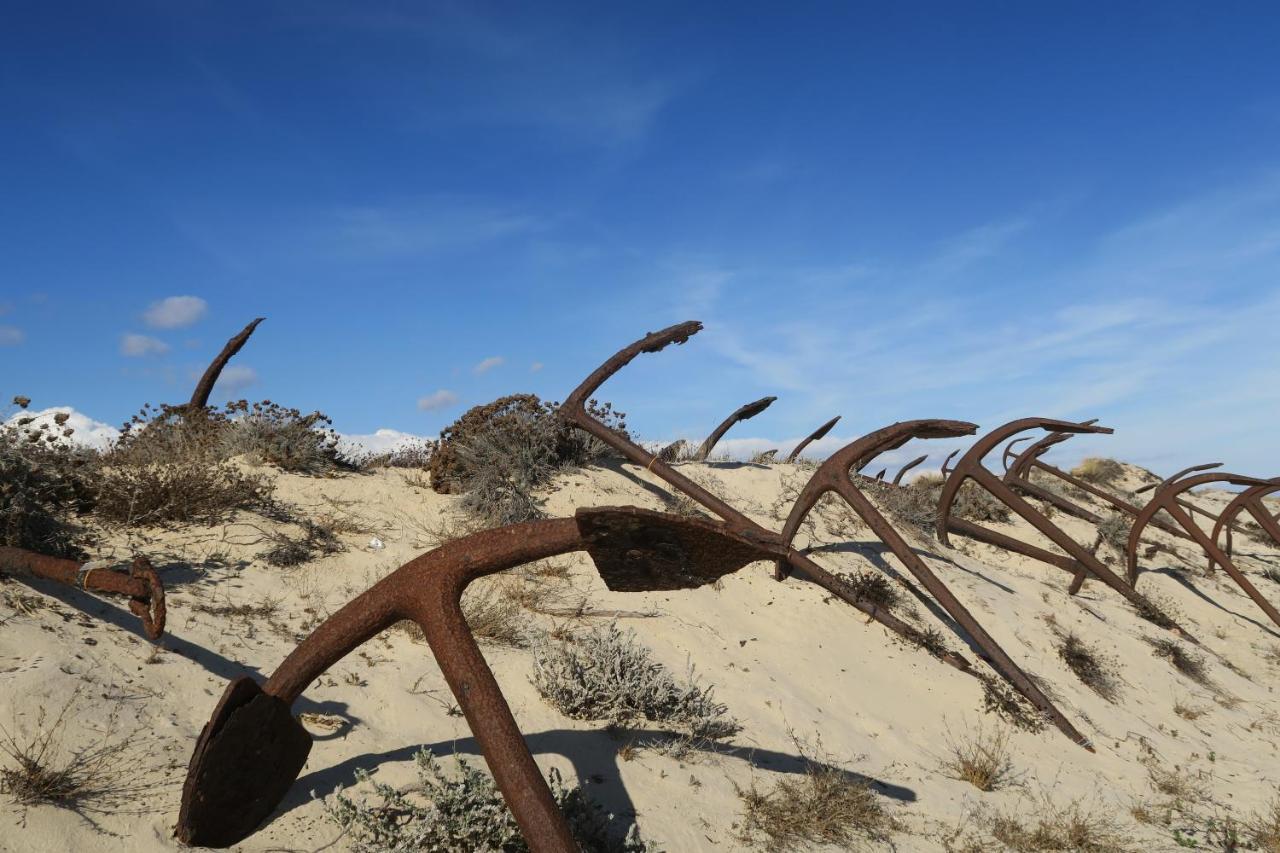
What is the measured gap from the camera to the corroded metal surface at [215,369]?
7.91m

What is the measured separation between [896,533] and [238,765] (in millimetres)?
4956

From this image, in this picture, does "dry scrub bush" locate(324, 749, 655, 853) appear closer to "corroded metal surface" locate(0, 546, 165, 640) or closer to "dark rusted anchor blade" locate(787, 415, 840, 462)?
"corroded metal surface" locate(0, 546, 165, 640)

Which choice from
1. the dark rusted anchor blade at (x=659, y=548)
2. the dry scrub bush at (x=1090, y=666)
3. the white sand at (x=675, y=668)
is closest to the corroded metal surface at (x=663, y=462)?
the white sand at (x=675, y=668)

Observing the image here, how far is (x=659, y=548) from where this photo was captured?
7.81 ft

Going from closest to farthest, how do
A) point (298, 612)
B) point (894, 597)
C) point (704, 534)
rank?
point (704, 534), point (298, 612), point (894, 597)

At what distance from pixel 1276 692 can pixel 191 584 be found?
37.4 feet

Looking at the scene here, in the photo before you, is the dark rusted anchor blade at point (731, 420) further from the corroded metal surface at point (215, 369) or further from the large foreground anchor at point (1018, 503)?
the corroded metal surface at point (215, 369)

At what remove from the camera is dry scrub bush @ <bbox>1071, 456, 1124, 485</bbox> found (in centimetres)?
2136

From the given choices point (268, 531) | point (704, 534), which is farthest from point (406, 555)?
point (704, 534)

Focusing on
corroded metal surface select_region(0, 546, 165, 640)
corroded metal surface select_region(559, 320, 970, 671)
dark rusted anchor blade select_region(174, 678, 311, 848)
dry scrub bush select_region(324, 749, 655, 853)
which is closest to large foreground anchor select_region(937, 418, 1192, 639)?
corroded metal surface select_region(559, 320, 970, 671)

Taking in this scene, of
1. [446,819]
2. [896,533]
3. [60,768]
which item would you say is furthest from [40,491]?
[896,533]

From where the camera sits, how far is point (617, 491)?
8.72 m

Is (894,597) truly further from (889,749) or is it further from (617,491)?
(617,491)

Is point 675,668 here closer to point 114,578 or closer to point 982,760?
point 982,760
